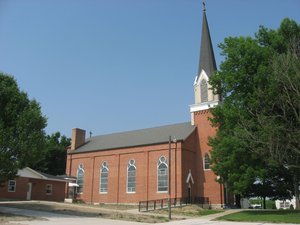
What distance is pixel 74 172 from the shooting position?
57.1 metres

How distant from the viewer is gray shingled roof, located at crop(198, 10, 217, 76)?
51.4m

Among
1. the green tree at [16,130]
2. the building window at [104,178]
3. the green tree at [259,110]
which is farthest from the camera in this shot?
the building window at [104,178]

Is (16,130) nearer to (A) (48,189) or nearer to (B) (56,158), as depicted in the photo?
(A) (48,189)

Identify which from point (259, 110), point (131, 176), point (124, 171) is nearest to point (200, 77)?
point (131, 176)

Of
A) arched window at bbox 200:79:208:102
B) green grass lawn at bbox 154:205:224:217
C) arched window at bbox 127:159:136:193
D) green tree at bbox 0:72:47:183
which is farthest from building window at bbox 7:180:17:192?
A: arched window at bbox 200:79:208:102

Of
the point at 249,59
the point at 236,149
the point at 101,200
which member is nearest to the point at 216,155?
the point at 236,149

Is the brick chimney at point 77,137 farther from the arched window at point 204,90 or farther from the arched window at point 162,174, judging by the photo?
the arched window at point 204,90

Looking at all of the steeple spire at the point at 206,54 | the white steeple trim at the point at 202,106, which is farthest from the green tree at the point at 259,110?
the steeple spire at the point at 206,54

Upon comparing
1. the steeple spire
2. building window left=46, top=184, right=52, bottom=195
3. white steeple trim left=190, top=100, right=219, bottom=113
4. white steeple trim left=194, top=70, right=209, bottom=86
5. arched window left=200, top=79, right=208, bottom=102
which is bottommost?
building window left=46, top=184, right=52, bottom=195

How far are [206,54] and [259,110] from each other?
73.9ft

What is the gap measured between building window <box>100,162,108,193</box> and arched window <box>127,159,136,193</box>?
13.5 ft

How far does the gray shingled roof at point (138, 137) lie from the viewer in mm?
49125

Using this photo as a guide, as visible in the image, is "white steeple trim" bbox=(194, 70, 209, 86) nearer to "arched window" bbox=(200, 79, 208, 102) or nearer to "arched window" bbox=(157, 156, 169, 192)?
"arched window" bbox=(200, 79, 208, 102)

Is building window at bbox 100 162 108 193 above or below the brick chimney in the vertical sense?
below
